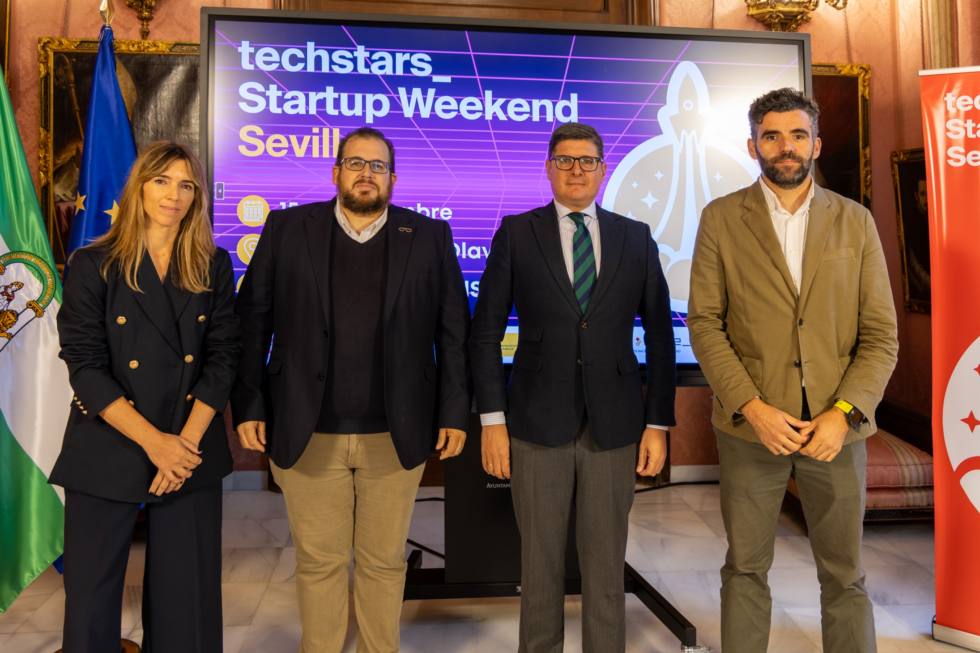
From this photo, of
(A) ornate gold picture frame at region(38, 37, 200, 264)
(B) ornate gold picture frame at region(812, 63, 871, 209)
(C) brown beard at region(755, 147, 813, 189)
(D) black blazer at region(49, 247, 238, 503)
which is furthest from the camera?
(B) ornate gold picture frame at region(812, 63, 871, 209)

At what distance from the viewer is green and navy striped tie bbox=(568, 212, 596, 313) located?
2166 millimetres

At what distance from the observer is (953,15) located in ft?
13.6

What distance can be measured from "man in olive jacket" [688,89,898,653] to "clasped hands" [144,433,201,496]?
134 cm

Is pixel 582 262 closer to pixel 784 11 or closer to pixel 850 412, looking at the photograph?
pixel 850 412

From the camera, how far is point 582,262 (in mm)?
2195

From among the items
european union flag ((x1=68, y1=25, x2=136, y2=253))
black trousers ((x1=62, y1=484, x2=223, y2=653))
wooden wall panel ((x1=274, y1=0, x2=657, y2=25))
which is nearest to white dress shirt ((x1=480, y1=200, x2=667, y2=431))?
black trousers ((x1=62, y1=484, x2=223, y2=653))

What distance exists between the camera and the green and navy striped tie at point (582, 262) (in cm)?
217

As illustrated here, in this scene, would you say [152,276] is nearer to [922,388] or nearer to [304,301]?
[304,301]

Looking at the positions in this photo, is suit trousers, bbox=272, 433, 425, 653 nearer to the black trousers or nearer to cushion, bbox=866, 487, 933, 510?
the black trousers

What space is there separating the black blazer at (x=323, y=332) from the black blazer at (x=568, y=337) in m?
0.09

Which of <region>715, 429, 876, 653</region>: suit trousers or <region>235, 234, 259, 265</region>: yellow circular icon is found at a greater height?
<region>235, 234, 259, 265</region>: yellow circular icon

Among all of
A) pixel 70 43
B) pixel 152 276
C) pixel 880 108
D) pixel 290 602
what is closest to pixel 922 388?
pixel 880 108

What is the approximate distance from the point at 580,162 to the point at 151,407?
4.10ft

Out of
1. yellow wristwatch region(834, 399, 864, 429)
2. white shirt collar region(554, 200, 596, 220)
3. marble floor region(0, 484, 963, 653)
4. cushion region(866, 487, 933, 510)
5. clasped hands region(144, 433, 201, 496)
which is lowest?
marble floor region(0, 484, 963, 653)
